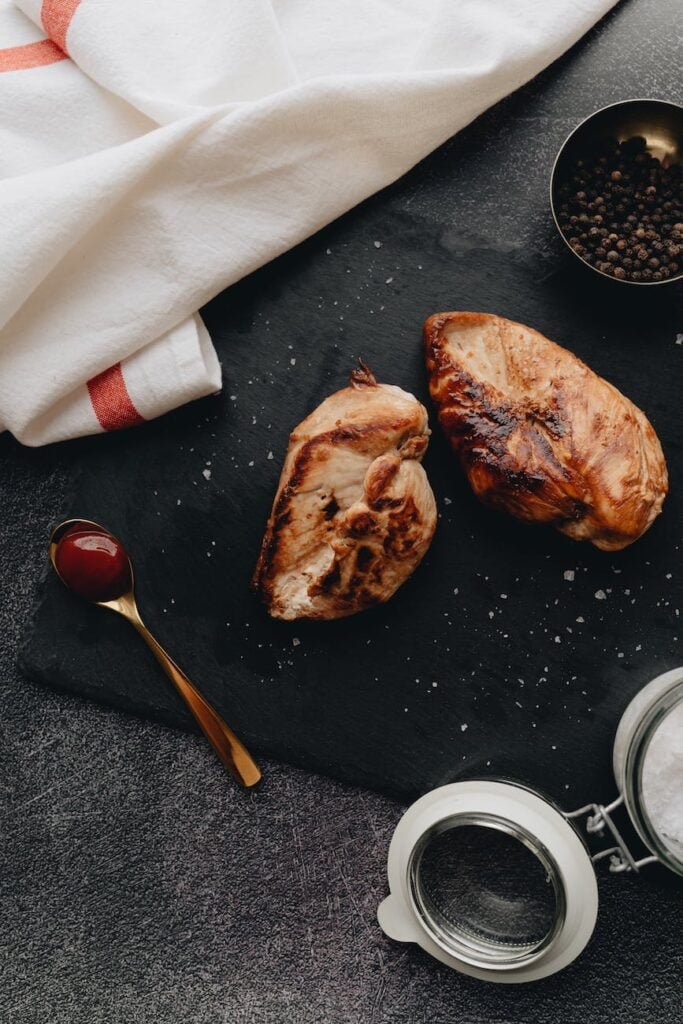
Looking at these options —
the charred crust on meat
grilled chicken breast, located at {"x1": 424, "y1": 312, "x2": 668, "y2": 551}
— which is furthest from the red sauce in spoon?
grilled chicken breast, located at {"x1": 424, "y1": 312, "x2": 668, "y2": 551}

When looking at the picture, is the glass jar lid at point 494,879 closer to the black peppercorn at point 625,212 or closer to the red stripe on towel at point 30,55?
the black peppercorn at point 625,212

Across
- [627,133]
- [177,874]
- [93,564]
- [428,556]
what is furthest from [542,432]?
[177,874]

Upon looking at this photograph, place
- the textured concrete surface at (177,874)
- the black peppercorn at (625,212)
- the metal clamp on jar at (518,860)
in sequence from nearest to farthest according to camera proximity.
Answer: the metal clamp on jar at (518,860)
the black peppercorn at (625,212)
the textured concrete surface at (177,874)

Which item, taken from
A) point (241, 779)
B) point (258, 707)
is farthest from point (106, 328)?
point (241, 779)

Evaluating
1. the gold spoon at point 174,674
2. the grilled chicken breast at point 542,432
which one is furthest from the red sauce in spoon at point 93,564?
the grilled chicken breast at point 542,432

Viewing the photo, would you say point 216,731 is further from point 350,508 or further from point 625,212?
point 625,212

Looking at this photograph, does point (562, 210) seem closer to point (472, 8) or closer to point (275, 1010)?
point (472, 8)
